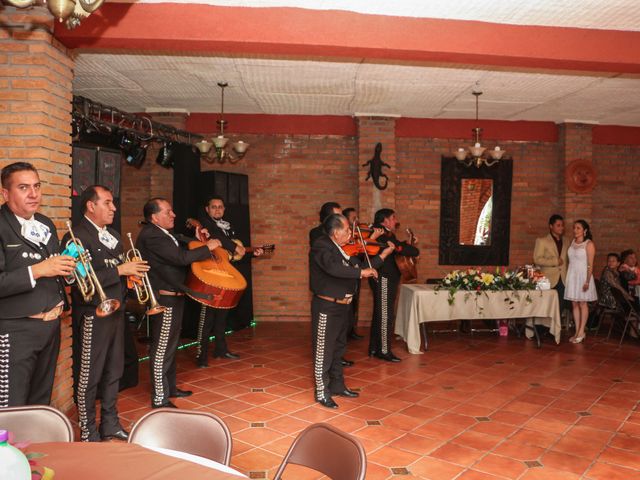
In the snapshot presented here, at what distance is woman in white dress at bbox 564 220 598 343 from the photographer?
6988 millimetres

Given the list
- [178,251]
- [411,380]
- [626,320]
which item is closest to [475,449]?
[411,380]

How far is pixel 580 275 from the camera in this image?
23.1 feet

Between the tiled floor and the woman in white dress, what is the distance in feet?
1.64

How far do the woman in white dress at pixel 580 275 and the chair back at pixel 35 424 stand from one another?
6607mm

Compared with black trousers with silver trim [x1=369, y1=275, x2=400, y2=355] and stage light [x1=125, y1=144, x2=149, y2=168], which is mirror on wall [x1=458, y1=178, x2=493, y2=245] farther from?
stage light [x1=125, y1=144, x2=149, y2=168]

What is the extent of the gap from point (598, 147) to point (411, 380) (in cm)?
605

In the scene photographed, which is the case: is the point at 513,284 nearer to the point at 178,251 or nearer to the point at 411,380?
the point at 411,380

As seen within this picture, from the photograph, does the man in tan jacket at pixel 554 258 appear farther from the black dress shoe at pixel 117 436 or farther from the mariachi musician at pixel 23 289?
the mariachi musician at pixel 23 289

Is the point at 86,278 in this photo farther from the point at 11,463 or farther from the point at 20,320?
the point at 11,463

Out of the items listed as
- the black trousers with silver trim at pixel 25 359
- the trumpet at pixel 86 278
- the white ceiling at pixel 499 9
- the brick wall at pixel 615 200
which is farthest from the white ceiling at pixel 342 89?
the black trousers with silver trim at pixel 25 359

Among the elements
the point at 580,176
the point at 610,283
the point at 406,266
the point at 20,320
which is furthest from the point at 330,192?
the point at 20,320

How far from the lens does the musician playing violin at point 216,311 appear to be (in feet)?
19.0

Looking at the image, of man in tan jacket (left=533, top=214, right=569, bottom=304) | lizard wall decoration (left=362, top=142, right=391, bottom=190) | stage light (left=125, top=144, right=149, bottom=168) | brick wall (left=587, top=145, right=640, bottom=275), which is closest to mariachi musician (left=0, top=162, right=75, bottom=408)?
stage light (left=125, top=144, right=149, bottom=168)

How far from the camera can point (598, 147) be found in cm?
903
